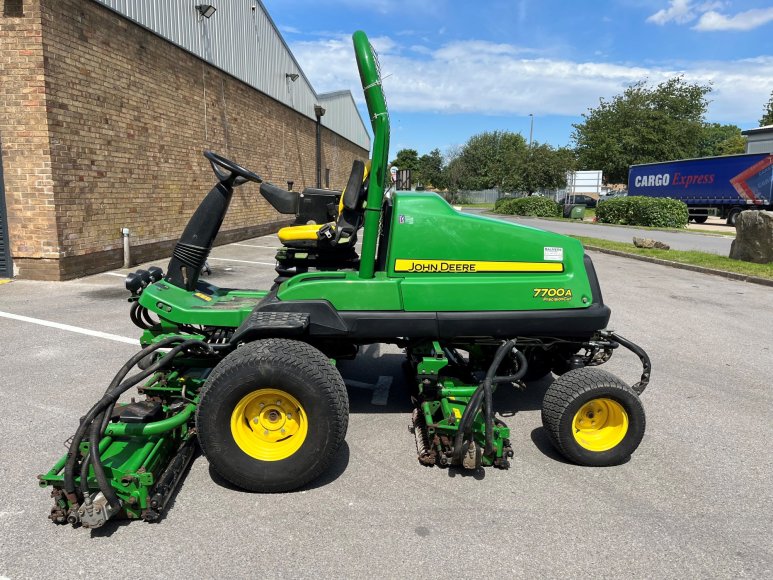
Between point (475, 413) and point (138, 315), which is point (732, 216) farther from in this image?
point (138, 315)

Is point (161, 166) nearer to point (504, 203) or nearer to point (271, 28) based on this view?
point (271, 28)

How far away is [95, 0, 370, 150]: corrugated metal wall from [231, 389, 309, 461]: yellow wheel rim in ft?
29.4

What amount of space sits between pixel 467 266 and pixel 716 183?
1135 inches

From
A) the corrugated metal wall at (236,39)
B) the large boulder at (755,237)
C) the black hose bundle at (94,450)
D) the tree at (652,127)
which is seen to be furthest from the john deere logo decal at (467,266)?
the tree at (652,127)

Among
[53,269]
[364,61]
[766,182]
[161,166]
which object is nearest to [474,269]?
[364,61]

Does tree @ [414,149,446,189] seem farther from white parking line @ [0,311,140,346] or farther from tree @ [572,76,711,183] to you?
white parking line @ [0,311,140,346]

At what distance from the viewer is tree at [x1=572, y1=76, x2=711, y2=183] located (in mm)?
38094

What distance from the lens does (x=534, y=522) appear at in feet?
9.04

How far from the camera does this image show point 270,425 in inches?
119

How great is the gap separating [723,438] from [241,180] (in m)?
3.86

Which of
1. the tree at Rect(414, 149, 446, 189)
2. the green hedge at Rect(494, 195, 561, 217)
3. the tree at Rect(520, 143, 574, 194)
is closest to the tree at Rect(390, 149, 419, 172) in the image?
the tree at Rect(414, 149, 446, 189)

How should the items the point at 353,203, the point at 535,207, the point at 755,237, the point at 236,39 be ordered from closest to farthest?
the point at 353,203 → the point at 755,237 → the point at 236,39 → the point at 535,207

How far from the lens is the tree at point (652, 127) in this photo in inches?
1500

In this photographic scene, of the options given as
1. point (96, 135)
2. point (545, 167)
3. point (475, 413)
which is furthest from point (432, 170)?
point (475, 413)
